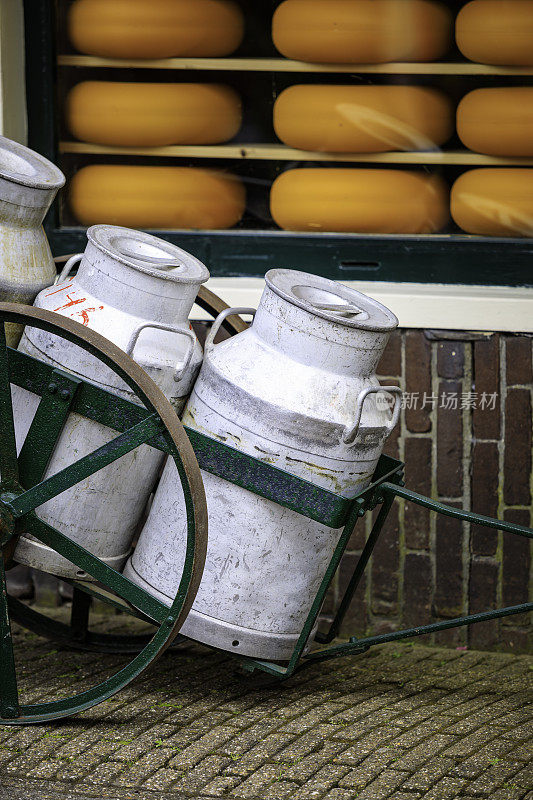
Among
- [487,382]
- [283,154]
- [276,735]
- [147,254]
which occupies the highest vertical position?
[283,154]

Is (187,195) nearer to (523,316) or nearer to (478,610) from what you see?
(523,316)

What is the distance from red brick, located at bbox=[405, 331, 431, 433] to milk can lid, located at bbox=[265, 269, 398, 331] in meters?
0.71

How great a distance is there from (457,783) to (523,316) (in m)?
1.67

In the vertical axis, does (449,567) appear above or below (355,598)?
above

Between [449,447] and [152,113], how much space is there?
1724 millimetres

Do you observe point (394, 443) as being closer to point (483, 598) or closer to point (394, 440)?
point (394, 440)

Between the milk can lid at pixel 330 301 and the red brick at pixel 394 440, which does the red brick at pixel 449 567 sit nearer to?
the red brick at pixel 394 440

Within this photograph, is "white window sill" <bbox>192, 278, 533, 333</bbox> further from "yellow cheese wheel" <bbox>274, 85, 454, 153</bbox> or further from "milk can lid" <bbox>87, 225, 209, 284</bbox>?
"milk can lid" <bbox>87, 225, 209, 284</bbox>

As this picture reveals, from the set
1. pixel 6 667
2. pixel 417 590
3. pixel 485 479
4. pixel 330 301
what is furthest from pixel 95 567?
pixel 485 479

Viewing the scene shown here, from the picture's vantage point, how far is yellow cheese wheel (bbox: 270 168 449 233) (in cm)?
368

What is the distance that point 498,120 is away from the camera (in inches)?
141

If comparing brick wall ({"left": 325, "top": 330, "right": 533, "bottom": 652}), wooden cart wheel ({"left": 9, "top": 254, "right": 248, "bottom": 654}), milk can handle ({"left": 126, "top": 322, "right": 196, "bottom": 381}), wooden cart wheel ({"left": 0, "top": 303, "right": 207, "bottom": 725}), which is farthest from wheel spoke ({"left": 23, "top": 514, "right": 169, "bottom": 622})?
brick wall ({"left": 325, "top": 330, "right": 533, "bottom": 652})

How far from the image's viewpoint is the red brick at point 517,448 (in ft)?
11.4

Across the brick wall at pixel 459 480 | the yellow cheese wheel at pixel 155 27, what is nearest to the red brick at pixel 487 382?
the brick wall at pixel 459 480
